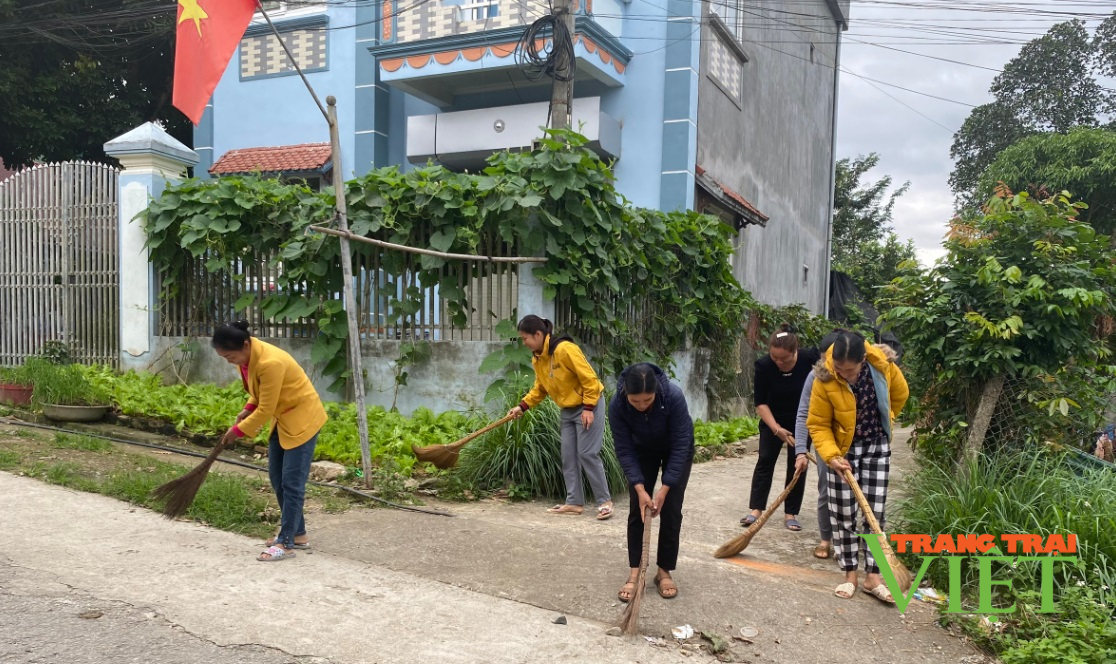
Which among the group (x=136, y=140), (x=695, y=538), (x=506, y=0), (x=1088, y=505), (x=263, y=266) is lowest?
(x=695, y=538)

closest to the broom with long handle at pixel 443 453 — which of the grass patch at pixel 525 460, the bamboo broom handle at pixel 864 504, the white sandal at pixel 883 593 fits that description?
the grass patch at pixel 525 460

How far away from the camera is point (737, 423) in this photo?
11086mm

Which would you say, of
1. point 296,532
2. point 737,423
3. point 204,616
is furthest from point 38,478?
point 737,423

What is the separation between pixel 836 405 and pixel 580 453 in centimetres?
222

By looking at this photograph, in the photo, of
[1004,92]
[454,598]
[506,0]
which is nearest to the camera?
[454,598]

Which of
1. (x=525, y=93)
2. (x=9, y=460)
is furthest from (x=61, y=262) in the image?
(x=525, y=93)

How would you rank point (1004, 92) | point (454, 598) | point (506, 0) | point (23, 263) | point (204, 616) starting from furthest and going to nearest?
point (1004, 92), point (506, 0), point (23, 263), point (454, 598), point (204, 616)

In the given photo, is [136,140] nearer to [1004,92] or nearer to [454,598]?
[454,598]

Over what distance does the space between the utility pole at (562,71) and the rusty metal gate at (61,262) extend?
5.24 m

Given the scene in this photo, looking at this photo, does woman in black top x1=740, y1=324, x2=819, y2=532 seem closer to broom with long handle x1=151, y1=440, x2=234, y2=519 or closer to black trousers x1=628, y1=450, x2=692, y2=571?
black trousers x1=628, y1=450, x2=692, y2=571

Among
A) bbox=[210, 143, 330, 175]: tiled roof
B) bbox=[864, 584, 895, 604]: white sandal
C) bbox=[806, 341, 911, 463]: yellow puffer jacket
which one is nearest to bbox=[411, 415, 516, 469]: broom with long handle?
bbox=[806, 341, 911, 463]: yellow puffer jacket

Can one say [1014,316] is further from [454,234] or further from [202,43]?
[202,43]

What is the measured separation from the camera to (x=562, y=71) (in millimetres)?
9656

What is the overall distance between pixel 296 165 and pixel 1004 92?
24.4 meters
